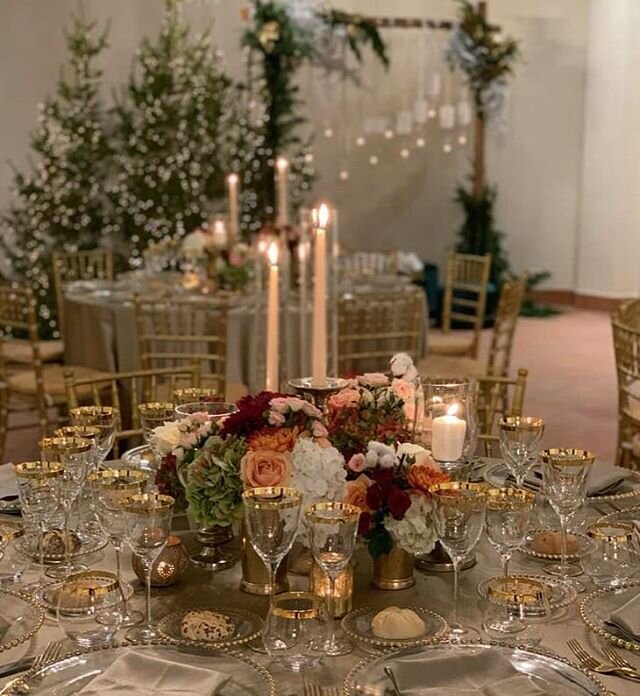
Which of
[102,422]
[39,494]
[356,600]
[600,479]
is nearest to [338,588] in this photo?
[356,600]

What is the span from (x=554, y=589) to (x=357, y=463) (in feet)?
1.26

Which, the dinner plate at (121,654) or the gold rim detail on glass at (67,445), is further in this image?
the gold rim detail on glass at (67,445)

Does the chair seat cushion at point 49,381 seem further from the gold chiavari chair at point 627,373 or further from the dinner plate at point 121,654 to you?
the dinner plate at point 121,654

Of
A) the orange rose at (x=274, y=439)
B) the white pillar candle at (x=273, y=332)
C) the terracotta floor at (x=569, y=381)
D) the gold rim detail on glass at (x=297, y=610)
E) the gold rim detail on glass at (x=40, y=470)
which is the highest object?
the white pillar candle at (x=273, y=332)

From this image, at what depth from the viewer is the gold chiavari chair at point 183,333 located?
4.25 m

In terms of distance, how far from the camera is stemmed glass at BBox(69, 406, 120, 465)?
197 cm

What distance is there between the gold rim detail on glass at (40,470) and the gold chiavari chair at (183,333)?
2290 millimetres

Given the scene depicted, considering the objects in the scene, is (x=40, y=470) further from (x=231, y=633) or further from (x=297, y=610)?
(x=297, y=610)

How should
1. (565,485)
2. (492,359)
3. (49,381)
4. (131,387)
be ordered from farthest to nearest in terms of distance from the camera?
1. (492,359)
2. (49,381)
3. (131,387)
4. (565,485)

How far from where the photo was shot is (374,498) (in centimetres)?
156

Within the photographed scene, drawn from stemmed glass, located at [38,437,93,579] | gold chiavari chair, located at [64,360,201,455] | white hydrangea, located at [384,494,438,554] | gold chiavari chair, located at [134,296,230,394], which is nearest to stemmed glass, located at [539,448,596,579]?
white hydrangea, located at [384,494,438,554]

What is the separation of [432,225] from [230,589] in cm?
934

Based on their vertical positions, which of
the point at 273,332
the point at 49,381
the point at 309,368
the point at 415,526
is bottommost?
the point at 49,381

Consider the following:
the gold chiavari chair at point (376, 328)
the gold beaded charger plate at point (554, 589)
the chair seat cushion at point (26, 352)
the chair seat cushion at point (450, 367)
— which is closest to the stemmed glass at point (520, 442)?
the gold beaded charger plate at point (554, 589)
